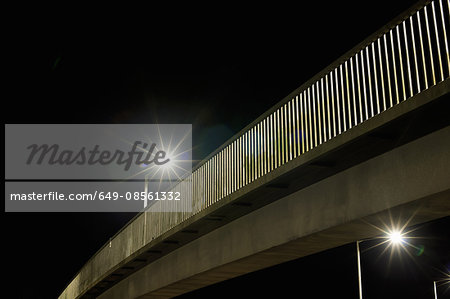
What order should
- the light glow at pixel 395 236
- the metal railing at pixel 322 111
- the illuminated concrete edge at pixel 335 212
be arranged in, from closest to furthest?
the illuminated concrete edge at pixel 335 212 < the metal railing at pixel 322 111 < the light glow at pixel 395 236

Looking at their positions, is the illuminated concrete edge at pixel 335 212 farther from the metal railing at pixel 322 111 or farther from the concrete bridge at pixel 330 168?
the metal railing at pixel 322 111

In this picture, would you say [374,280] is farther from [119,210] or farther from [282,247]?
[119,210]

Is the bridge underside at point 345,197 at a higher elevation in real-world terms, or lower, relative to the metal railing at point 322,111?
lower

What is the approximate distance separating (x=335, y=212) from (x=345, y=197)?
1.11 feet

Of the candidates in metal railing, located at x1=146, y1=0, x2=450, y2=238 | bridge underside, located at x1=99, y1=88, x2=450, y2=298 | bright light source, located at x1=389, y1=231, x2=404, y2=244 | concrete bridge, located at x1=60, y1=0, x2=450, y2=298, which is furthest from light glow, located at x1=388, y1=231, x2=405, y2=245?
metal railing, located at x1=146, y1=0, x2=450, y2=238

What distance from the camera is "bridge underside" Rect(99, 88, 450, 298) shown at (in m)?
7.99

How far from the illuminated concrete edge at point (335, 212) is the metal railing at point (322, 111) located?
2.63 ft

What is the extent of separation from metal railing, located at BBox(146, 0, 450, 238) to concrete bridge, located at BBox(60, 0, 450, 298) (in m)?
0.03

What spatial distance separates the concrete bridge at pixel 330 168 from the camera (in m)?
8.15

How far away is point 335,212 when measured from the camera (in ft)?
32.7

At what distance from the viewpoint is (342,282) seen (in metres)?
31.8

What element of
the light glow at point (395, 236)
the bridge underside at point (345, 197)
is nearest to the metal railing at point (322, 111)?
the bridge underside at point (345, 197)

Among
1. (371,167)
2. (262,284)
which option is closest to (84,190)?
(262,284)

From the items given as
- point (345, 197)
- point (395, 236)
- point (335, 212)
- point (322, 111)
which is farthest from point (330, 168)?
point (395, 236)
